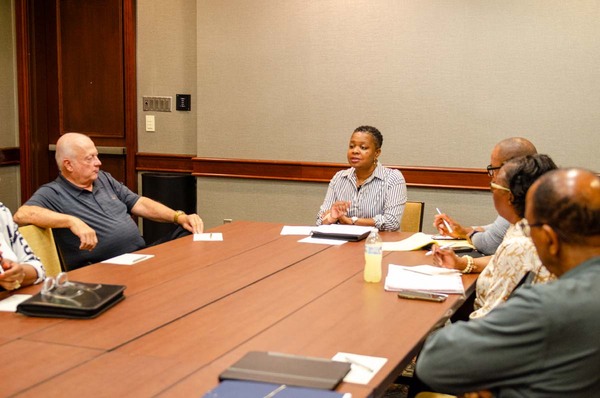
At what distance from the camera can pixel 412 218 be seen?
15.5 feet

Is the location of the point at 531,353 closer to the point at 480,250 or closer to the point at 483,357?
the point at 483,357

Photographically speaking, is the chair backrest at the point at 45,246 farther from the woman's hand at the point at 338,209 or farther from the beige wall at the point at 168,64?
the beige wall at the point at 168,64

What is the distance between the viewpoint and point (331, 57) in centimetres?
575

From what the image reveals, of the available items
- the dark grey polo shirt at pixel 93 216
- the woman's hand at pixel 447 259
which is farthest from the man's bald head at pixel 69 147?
the woman's hand at pixel 447 259

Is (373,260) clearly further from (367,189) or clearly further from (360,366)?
(367,189)

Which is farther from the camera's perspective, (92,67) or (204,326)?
(92,67)

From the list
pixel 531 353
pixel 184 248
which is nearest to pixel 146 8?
pixel 184 248

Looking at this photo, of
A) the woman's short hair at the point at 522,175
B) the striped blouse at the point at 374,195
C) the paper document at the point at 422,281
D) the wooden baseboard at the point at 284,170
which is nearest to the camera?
the woman's short hair at the point at 522,175

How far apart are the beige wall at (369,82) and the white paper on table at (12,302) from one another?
349cm

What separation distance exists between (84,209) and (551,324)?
3.14 metres

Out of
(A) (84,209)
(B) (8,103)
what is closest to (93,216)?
(A) (84,209)

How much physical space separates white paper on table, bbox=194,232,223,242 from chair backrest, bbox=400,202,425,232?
4.26 feet

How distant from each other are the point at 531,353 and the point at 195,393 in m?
0.79

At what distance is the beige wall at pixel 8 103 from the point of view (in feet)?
22.4
